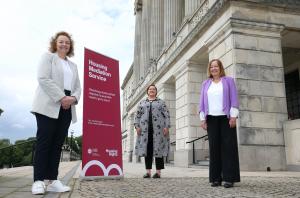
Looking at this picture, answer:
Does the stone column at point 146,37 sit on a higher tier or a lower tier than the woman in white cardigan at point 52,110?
higher

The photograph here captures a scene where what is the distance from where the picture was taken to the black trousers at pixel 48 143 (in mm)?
4223

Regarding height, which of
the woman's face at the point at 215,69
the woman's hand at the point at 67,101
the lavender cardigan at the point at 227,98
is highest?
the woman's face at the point at 215,69

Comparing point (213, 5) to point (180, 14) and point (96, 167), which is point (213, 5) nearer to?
point (96, 167)

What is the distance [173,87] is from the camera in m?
19.2

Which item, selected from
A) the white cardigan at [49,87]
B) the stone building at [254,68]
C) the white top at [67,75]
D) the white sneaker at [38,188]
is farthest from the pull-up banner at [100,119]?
the stone building at [254,68]

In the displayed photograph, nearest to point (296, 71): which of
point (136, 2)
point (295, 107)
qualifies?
point (295, 107)

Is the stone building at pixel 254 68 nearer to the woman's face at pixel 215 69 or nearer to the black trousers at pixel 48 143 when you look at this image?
the woman's face at pixel 215 69

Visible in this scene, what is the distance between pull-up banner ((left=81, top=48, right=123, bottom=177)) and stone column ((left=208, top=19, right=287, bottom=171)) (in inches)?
162

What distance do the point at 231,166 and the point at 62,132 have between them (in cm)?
249

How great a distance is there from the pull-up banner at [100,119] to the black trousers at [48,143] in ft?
5.88

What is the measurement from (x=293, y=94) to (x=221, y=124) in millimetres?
13675

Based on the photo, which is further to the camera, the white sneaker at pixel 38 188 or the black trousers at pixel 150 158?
the black trousers at pixel 150 158

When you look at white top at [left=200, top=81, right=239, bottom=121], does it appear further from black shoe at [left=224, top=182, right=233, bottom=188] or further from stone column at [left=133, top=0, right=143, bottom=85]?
stone column at [left=133, top=0, right=143, bottom=85]

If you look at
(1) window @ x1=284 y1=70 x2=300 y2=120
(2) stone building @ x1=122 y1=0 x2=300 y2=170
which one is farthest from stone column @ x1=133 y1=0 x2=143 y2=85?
(2) stone building @ x1=122 y1=0 x2=300 y2=170
